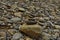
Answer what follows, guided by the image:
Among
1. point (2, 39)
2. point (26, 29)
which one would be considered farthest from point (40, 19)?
point (2, 39)

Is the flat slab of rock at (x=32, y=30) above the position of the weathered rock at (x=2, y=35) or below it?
above

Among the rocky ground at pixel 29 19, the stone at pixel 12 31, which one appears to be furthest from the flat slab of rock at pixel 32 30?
the stone at pixel 12 31

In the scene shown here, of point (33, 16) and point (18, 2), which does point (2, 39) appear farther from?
point (18, 2)

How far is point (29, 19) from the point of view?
2184 mm

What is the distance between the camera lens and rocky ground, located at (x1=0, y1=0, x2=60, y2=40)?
5.98 ft

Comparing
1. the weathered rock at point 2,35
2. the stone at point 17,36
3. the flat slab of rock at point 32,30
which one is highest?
the flat slab of rock at point 32,30

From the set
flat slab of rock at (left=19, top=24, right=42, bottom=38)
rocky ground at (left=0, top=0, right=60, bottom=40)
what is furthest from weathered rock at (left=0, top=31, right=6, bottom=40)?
flat slab of rock at (left=19, top=24, right=42, bottom=38)

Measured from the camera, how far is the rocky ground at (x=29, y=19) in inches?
71.7

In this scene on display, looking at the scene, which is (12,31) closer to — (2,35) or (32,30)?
(2,35)

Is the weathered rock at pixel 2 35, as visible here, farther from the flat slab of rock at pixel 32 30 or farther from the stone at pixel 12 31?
the flat slab of rock at pixel 32 30

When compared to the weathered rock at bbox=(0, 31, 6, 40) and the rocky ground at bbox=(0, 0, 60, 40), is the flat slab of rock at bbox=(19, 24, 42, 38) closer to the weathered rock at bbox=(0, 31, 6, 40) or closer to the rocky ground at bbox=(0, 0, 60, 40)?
the rocky ground at bbox=(0, 0, 60, 40)

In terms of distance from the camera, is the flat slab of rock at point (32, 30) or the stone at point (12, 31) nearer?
the flat slab of rock at point (32, 30)

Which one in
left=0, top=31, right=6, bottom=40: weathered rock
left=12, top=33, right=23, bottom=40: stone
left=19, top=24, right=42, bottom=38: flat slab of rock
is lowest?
left=12, top=33, right=23, bottom=40: stone

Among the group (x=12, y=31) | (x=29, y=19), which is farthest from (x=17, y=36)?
(x=29, y=19)
